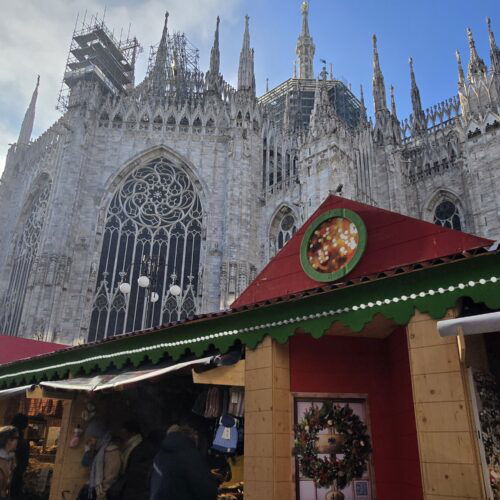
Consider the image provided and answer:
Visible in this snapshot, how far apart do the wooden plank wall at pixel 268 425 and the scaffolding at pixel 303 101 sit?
30.3 metres

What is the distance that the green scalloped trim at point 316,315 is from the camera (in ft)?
15.9

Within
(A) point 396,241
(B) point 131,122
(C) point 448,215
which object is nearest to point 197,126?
(B) point 131,122

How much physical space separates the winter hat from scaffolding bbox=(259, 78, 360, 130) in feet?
96.4

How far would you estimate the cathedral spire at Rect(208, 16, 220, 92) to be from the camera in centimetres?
2862

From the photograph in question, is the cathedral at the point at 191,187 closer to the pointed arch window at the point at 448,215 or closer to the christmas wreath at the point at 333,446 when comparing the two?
the pointed arch window at the point at 448,215

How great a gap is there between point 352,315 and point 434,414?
1.35m

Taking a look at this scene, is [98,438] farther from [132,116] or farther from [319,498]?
[132,116]

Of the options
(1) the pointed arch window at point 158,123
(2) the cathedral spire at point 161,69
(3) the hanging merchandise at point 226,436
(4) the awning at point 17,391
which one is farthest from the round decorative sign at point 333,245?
(2) the cathedral spire at point 161,69

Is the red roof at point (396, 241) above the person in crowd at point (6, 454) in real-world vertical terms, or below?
above

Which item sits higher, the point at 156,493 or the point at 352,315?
the point at 352,315

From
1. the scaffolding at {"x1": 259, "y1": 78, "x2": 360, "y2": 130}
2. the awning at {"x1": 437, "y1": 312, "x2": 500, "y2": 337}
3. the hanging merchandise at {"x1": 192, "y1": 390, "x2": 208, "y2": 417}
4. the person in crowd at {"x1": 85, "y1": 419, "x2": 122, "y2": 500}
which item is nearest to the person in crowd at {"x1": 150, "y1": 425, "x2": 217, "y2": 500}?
the hanging merchandise at {"x1": 192, "y1": 390, "x2": 208, "y2": 417}

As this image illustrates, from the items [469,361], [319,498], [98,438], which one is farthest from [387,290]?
[98,438]

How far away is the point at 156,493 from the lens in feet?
15.9

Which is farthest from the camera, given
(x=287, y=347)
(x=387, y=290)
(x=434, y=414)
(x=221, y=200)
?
(x=221, y=200)
